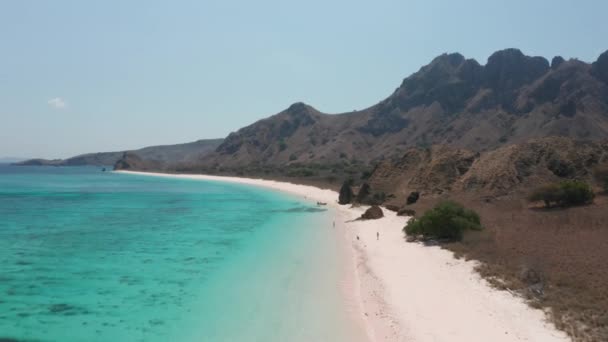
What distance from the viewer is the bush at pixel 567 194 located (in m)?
45.3

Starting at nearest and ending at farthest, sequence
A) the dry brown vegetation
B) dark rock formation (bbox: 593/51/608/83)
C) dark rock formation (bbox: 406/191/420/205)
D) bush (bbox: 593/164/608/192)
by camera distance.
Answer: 1. the dry brown vegetation
2. bush (bbox: 593/164/608/192)
3. dark rock formation (bbox: 406/191/420/205)
4. dark rock formation (bbox: 593/51/608/83)

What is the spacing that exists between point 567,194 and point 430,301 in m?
31.9

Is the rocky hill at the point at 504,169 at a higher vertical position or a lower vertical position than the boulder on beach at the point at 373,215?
higher

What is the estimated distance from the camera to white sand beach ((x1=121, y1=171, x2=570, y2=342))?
18.0 metres

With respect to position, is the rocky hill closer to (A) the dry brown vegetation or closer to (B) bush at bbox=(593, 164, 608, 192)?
(B) bush at bbox=(593, 164, 608, 192)

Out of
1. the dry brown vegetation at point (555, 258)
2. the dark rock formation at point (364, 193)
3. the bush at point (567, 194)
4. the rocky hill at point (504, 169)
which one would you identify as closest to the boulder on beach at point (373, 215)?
the dry brown vegetation at point (555, 258)

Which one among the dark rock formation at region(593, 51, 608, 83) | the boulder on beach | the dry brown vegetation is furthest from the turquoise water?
the dark rock formation at region(593, 51, 608, 83)

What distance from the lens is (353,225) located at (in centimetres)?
5084

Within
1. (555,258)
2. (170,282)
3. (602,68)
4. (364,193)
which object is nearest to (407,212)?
(364,193)

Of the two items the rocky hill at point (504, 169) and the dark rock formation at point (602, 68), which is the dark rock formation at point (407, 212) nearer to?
the rocky hill at point (504, 169)

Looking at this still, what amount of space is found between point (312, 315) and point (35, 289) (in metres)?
16.8

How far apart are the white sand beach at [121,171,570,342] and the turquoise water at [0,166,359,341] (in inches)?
60.8

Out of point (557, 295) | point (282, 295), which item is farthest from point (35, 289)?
point (557, 295)

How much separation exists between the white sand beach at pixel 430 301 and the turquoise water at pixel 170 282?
5.07 ft
